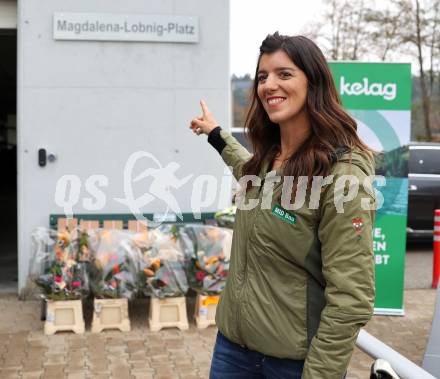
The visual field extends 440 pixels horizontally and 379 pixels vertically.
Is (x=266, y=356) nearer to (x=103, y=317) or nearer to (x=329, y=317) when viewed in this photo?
(x=329, y=317)

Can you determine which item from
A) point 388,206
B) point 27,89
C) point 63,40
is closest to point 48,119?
point 27,89

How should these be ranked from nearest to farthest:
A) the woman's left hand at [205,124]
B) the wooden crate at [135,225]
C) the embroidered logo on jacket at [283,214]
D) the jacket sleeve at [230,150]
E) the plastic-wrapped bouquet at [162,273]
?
the embroidered logo on jacket at [283,214] → the jacket sleeve at [230,150] → the woman's left hand at [205,124] → the plastic-wrapped bouquet at [162,273] → the wooden crate at [135,225]

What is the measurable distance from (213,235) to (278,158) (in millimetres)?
3716

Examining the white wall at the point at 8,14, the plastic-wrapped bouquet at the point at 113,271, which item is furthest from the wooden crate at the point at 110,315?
the white wall at the point at 8,14

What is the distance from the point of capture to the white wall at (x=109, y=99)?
260 inches

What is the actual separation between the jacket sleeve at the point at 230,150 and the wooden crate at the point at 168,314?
3.29 metres

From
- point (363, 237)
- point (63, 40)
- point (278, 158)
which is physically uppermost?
point (63, 40)

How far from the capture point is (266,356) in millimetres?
2045

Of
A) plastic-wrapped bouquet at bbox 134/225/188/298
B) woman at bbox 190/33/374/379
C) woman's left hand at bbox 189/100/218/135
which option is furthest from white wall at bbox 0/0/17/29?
woman at bbox 190/33/374/379

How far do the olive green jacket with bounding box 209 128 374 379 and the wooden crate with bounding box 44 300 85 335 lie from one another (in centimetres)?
366

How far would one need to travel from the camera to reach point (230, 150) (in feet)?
8.45

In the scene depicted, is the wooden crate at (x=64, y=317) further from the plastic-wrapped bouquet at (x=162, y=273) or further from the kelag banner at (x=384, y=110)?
the kelag banner at (x=384, y=110)

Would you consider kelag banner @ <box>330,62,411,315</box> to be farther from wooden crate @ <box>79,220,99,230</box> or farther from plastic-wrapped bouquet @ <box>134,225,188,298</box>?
wooden crate @ <box>79,220,99,230</box>

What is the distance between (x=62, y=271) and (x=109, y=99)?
6.59 feet
